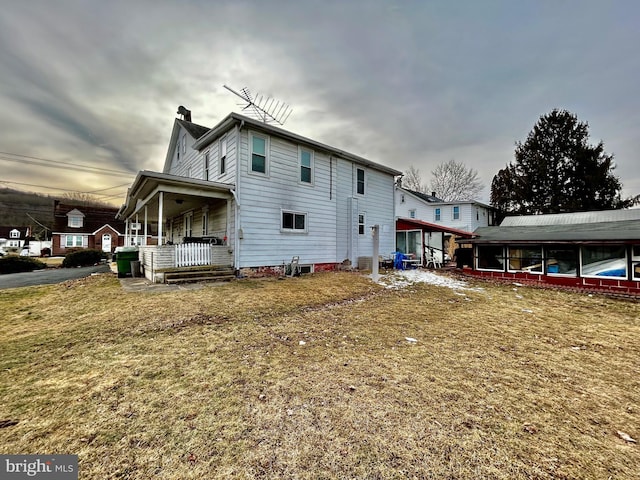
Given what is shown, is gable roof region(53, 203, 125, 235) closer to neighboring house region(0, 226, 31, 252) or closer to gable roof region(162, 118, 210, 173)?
neighboring house region(0, 226, 31, 252)

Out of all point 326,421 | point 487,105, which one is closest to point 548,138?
point 487,105

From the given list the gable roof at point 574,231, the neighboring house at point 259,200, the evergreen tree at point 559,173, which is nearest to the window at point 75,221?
the neighboring house at point 259,200

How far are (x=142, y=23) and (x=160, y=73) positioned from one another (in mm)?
2908

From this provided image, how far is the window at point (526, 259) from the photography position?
425 inches

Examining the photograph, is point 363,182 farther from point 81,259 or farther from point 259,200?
point 81,259

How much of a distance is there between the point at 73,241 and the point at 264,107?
36771mm

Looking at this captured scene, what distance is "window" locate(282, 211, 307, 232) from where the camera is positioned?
11445 millimetres

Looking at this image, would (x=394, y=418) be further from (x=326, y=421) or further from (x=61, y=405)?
(x=61, y=405)

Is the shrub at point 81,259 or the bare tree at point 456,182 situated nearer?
the shrub at point 81,259

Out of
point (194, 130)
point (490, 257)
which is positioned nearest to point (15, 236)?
point (194, 130)

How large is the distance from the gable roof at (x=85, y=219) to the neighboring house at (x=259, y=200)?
28.9m

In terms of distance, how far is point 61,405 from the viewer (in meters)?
2.39

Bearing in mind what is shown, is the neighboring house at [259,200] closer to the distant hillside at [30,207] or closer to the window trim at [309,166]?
the window trim at [309,166]

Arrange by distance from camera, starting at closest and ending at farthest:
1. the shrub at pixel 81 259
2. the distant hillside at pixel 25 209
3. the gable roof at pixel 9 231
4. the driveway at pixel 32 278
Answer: the driveway at pixel 32 278, the shrub at pixel 81 259, the distant hillside at pixel 25 209, the gable roof at pixel 9 231
